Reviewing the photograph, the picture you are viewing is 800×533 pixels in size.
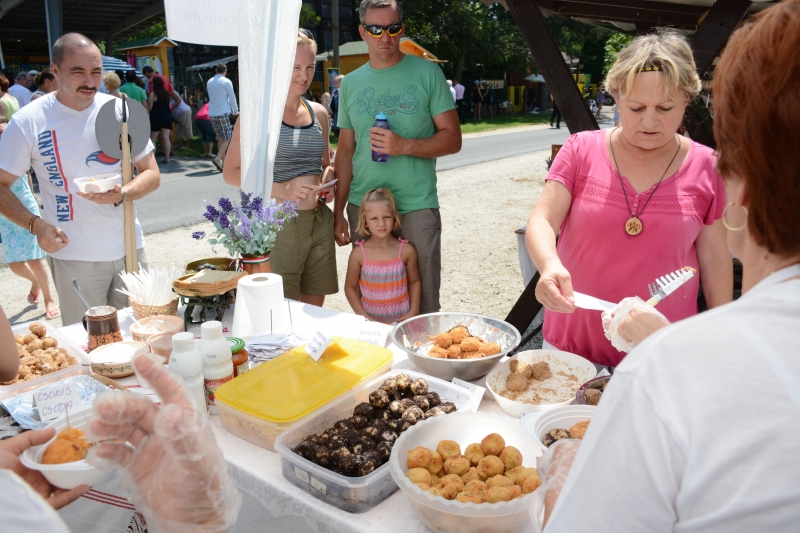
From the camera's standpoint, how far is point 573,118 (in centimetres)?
334

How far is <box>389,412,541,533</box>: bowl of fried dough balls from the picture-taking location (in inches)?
48.2

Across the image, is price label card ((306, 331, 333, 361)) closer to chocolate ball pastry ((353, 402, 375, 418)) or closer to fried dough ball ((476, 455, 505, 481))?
chocolate ball pastry ((353, 402, 375, 418))

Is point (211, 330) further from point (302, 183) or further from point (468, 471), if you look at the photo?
point (302, 183)

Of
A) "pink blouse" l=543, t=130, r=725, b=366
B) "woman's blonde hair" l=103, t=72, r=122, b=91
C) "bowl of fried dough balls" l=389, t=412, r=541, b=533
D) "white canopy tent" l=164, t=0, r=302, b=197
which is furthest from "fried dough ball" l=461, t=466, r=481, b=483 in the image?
"woman's blonde hair" l=103, t=72, r=122, b=91

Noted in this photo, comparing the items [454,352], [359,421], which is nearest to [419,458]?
[359,421]

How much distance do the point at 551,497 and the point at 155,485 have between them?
0.66 metres

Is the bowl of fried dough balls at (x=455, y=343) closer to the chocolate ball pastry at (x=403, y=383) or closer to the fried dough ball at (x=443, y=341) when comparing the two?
the fried dough ball at (x=443, y=341)

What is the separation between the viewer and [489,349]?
1.96m

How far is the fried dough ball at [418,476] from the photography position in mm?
1319

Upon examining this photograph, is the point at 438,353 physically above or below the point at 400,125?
below

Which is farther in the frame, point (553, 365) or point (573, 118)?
point (573, 118)

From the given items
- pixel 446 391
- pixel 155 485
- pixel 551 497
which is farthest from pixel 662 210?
pixel 155 485

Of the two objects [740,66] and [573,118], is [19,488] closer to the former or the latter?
[740,66]

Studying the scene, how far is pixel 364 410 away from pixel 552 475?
716mm
